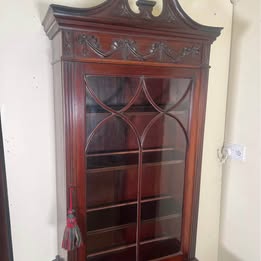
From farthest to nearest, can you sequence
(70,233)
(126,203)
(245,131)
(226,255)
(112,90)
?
(226,255) < (245,131) < (126,203) < (112,90) < (70,233)

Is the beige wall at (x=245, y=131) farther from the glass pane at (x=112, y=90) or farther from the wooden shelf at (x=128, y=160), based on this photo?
the glass pane at (x=112, y=90)

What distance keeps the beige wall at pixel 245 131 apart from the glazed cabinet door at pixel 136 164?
491 mm

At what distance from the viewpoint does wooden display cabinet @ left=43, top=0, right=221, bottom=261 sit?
973mm

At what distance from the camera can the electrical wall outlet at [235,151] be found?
1505 millimetres

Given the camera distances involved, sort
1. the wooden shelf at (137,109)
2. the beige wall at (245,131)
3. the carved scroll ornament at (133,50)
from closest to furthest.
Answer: the carved scroll ornament at (133,50), the wooden shelf at (137,109), the beige wall at (245,131)

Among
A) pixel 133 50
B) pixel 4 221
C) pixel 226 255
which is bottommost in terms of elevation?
pixel 226 255

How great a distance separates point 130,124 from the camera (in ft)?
3.75

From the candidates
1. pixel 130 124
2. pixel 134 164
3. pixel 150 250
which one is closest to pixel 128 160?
pixel 134 164

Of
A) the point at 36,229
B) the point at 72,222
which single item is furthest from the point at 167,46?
the point at 36,229

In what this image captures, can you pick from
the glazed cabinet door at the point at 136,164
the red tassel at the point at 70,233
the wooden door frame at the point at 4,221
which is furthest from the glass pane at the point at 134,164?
the wooden door frame at the point at 4,221

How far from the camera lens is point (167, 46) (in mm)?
1089

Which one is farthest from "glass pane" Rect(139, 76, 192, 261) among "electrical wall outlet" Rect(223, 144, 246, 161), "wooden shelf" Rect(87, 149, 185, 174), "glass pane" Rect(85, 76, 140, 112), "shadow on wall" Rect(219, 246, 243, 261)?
"shadow on wall" Rect(219, 246, 243, 261)

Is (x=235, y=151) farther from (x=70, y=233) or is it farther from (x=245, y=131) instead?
(x=70, y=233)

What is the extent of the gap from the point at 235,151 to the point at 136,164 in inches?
28.6
